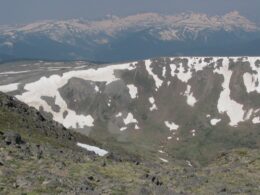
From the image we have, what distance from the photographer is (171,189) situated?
26.6 m

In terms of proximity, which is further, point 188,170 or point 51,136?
point 51,136

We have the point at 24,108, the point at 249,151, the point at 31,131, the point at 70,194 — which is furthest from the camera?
the point at 24,108

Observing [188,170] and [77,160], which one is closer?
[77,160]

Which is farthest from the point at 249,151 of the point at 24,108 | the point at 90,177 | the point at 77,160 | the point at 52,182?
the point at 24,108

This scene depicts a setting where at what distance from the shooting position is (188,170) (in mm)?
34250

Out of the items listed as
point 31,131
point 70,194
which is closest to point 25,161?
point 70,194

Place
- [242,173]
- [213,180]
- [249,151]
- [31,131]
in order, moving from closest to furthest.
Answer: [213,180], [242,173], [249,151], [31,131]

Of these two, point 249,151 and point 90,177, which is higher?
point 249,151

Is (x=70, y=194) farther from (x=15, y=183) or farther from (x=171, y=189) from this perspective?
(x=171, y=189)

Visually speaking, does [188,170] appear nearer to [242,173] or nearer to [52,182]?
[242,173]

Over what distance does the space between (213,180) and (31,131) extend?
4779cm

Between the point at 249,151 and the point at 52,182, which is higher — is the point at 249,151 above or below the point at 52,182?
above

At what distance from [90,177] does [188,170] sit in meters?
9.41

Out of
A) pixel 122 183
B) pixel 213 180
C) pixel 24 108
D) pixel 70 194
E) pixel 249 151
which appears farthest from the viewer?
pixel 24 108
